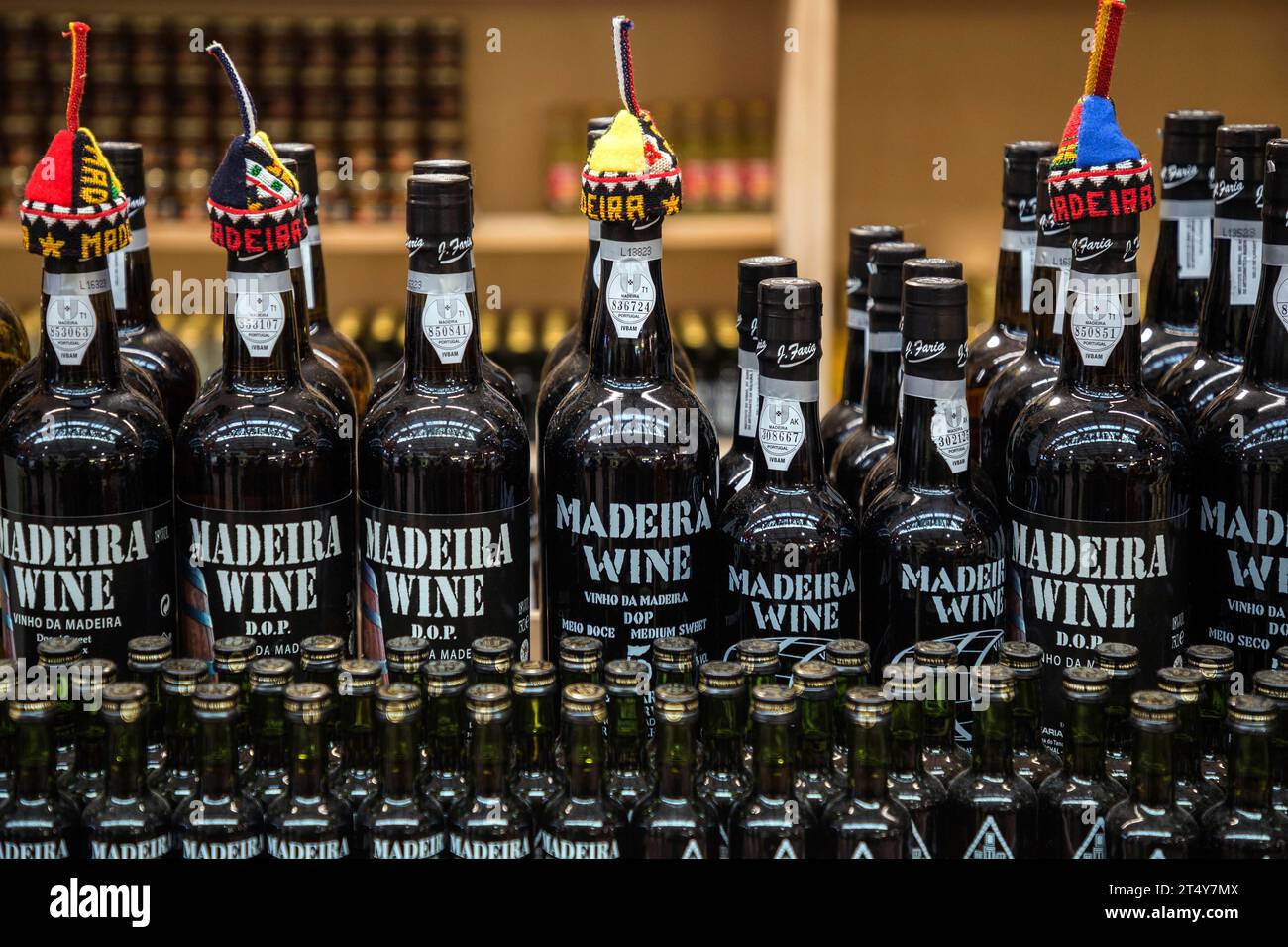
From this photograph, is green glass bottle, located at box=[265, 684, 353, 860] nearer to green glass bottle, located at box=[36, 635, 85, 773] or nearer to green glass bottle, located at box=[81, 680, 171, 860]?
green glass bottle, located at box=[81, 680, 171, 860]

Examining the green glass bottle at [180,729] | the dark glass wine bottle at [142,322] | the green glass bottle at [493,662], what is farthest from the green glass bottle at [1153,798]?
the dark glass wine bottle at [142,322]

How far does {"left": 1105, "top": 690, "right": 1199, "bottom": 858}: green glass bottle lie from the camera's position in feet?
3.44

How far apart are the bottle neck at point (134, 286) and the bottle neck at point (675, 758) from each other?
2.90ft

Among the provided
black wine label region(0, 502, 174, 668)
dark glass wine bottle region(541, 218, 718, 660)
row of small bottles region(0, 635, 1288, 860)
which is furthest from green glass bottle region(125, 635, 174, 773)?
dark glass wine bottle region(541, 218, 718, 660)

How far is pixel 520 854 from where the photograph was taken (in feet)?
3.49

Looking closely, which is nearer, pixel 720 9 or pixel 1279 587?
pixel 1279 587

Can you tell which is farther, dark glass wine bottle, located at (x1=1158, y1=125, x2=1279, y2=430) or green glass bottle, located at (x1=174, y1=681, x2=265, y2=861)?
dark glass wine bottle, located at (x1=1158, y1=125, x2=1279, y2=430)

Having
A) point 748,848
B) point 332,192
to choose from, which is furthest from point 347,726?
point 332,192

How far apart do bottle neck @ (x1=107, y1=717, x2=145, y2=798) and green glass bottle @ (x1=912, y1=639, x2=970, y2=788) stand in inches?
21.7

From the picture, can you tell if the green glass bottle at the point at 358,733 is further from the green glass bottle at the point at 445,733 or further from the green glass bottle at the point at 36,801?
the green glass bottle at the point at 36,801

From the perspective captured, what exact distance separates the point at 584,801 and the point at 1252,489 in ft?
2.09

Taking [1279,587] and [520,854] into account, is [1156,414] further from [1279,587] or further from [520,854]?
[520,854]

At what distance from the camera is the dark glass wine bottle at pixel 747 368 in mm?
1454

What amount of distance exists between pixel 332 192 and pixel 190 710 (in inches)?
92.5
